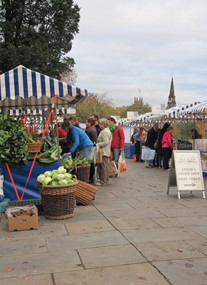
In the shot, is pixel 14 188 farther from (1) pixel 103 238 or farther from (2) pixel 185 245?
(2) pixel 185 245

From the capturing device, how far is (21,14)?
24.7 meters

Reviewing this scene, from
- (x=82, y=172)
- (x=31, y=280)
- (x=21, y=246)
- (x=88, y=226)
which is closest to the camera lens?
(x=31, y=280)

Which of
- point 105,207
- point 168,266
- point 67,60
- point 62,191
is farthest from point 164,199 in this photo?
point 67,60

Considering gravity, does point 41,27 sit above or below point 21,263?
above

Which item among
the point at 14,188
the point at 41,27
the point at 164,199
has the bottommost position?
the point at 164,199

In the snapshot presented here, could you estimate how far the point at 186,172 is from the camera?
8.76 meters

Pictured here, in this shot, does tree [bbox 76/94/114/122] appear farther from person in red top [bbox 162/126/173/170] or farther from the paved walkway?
the paved walkway

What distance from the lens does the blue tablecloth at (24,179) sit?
Answer: 23.6ft

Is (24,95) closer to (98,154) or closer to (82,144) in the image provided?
(82,144)

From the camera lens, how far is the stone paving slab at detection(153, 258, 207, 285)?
388 cm

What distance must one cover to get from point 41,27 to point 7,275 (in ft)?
75.1

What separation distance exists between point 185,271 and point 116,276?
755 millimetres

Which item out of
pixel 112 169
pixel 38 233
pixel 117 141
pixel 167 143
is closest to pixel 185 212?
pixel 38 233

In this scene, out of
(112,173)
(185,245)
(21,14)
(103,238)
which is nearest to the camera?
(185,245)
